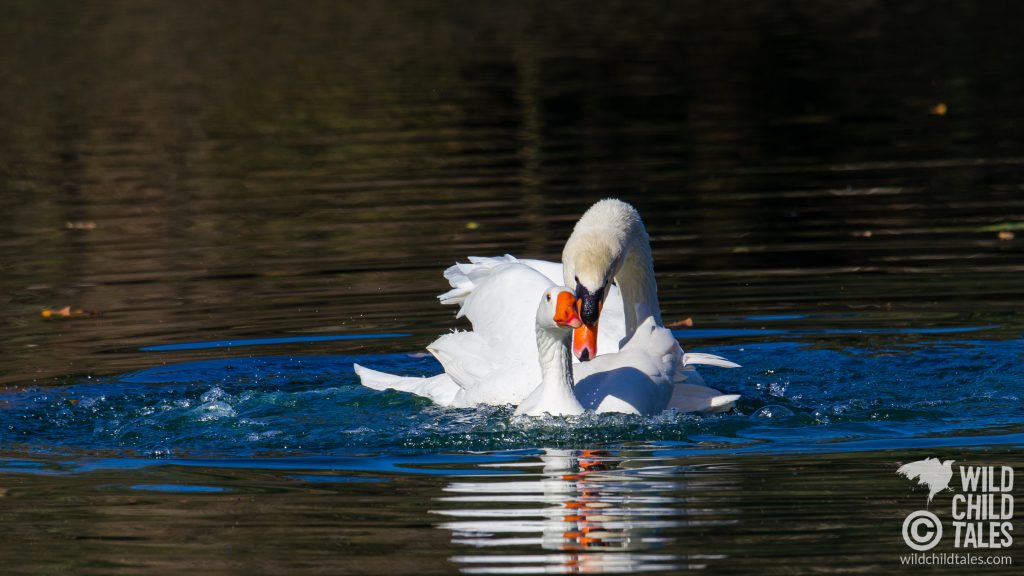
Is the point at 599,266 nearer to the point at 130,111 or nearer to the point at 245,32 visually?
the point at 130,111

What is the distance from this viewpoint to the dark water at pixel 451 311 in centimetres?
809

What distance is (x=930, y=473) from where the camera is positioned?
8562mm

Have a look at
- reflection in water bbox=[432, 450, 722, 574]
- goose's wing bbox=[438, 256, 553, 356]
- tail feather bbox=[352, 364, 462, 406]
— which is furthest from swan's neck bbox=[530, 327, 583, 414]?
tail feather bbox=[352, 364, 462, 406]

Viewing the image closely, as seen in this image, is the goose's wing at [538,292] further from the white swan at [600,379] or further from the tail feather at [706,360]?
the white swan at [600,379]

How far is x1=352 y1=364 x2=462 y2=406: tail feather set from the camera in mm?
11258

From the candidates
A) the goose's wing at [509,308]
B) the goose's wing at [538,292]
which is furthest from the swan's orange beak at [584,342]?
the goose's wing at [538,292]

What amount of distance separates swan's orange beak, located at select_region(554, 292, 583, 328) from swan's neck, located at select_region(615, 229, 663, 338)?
5.45 ft

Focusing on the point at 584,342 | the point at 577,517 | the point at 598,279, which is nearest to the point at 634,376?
the point at 584,342

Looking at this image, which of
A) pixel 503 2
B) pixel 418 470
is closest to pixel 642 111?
pixel 418 470

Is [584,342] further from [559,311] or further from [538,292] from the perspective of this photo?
[538,292]

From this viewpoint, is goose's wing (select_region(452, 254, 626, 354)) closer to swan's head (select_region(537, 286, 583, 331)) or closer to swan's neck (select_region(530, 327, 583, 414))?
swan's neck (select_region(530, 327, 583, 414))

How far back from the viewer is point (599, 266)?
10055mm

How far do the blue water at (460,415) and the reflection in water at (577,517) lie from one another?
1.63 ft

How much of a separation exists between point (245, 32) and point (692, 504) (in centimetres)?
3532
